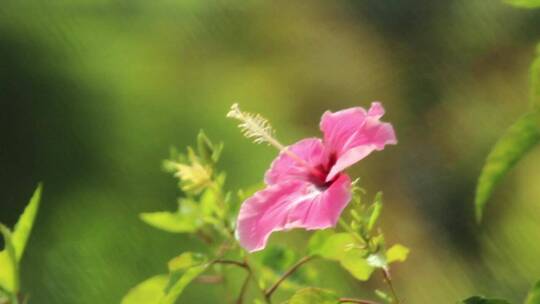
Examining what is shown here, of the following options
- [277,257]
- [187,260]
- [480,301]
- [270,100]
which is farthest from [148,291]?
[270,100]

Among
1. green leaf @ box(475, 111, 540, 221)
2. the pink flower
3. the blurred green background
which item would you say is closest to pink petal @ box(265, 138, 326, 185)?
the pink flower

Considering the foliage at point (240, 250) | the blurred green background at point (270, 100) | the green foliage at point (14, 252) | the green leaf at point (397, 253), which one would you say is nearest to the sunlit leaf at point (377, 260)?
the foliage at point (240, 250)

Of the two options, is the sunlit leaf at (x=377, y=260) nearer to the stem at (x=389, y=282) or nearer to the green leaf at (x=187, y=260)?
the stem at (x=389, y=282)

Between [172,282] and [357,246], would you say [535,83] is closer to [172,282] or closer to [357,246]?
[357,246]

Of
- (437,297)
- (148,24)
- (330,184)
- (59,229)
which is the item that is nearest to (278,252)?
(330,184)

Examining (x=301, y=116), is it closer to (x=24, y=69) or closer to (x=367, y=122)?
(x=24, y=69)
